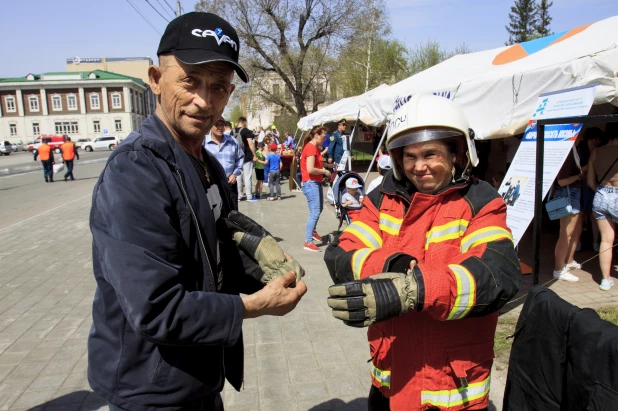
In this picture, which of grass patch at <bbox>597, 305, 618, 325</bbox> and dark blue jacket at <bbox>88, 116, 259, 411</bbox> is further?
grass patch at <bbox>597, 305, 618, 325</bbox>

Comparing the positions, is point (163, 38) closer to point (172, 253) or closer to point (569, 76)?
point (172, 253)

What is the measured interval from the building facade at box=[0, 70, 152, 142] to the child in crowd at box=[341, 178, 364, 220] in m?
81.4

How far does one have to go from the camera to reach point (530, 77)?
17.7ft

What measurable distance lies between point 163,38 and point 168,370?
3.61ft

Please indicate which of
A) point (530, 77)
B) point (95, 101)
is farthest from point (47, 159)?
point (95, 101)

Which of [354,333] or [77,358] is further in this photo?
[354,333]

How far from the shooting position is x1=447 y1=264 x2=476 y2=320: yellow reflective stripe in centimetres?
151

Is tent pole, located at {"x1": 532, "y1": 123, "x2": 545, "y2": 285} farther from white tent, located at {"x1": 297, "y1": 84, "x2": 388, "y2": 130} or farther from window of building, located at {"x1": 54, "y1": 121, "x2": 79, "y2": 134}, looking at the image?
window of building, located at {"x1": 54, "y1": 121, "x2": 79, "y2": 134}

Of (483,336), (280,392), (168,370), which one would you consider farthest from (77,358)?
(483,336)

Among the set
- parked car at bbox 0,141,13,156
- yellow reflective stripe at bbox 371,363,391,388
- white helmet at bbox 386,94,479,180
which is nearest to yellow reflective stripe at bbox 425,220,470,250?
white helmet at bbox 386,94,479,180

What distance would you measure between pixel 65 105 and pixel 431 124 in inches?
3566

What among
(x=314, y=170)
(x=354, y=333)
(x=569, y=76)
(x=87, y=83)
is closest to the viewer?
(x=354, y=333)

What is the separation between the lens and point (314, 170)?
7.17 metres

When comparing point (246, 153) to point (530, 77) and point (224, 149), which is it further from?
point (530, 77)
